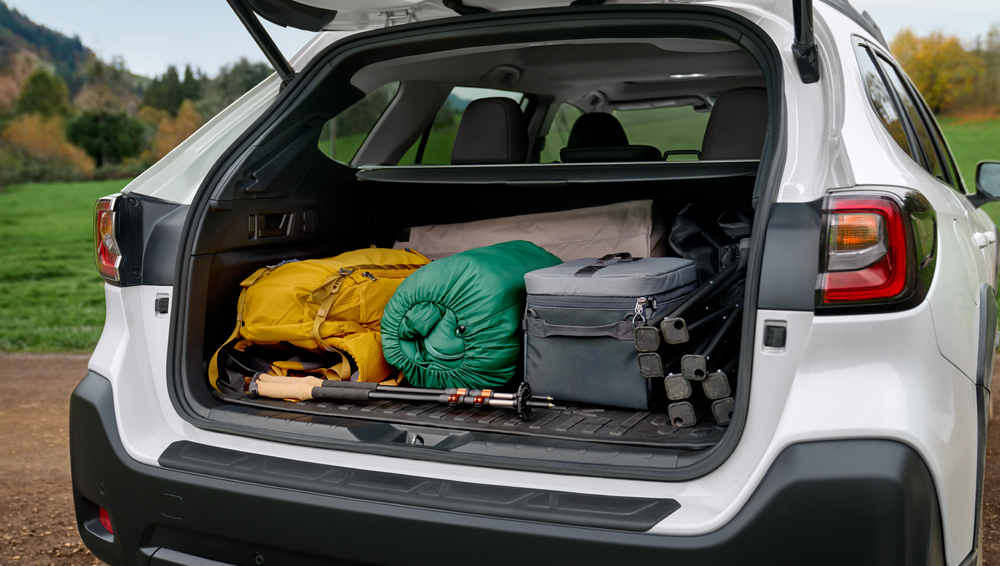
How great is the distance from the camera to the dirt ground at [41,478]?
2684 mm

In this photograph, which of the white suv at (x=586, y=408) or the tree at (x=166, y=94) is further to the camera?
the tree at (x=166, y=94)

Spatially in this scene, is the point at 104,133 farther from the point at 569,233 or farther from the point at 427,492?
the point at 427,492

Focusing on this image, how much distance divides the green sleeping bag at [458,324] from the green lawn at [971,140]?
10.4 metres

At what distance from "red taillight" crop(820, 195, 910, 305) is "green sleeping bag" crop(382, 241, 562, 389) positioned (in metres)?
0.91

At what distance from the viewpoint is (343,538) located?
1481mm

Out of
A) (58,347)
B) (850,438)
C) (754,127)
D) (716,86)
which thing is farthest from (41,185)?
(850,438)

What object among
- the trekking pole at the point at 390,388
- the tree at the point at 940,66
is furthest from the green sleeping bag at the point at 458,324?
the tree at the point at 940,66

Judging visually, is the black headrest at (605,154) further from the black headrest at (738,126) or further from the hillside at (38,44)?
the hillside at (38,44)

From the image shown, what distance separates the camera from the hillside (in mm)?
10328

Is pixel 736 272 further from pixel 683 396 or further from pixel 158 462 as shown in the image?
pixel 158 462

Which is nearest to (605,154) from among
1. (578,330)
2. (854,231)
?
(578,330)

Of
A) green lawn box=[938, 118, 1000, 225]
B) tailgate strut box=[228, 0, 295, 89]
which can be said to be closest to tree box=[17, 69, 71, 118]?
tailgate strut box=[228, 0, 295, 89]

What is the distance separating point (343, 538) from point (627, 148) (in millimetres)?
1747

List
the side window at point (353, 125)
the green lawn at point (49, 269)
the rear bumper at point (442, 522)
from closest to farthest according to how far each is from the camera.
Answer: the rear bumper at point (442, 522) < the side window at point (353, 125) < the green lawn at point (49, 269)
